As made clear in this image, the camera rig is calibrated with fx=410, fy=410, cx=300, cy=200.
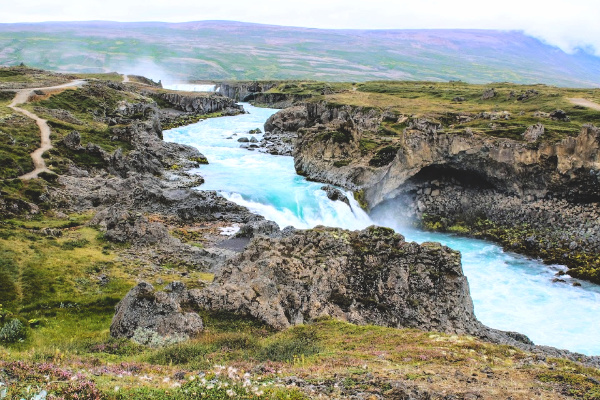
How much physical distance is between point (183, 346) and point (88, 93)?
94742 millimetres

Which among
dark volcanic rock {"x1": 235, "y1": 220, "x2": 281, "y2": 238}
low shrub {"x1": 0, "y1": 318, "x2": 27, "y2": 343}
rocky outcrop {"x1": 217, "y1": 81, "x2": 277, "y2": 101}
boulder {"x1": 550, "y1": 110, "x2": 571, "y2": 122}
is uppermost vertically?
boulder {"x1": 550, "y1": 110, "x2": 571, "y2": 122}

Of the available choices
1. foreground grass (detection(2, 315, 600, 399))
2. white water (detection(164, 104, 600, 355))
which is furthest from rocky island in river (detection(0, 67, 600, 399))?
white water (detection(164, 104, 600, 355))

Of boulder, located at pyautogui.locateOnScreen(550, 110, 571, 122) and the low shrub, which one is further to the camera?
boulder, located at pyautogui.locateOnScreen(550, 110, 571, 122)

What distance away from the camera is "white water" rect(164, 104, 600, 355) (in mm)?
31938

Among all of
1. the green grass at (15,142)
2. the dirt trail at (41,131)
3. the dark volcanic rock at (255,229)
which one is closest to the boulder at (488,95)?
the dark volcanic rock at (255,229)

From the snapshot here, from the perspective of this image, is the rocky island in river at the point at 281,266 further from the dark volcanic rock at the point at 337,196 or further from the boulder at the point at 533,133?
the boulder at the point at 533,133

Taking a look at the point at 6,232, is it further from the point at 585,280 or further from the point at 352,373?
the point at 585,280

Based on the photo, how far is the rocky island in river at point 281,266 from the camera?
11.4 meters

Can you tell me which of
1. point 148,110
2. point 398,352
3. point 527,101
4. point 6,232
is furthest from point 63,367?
point 527,101

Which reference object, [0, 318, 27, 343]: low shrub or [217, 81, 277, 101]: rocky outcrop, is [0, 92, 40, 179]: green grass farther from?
[217, 81, 277, 101]: rocky outcrop

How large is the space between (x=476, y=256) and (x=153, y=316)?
3733 cm

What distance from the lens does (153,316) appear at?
56.6 ft

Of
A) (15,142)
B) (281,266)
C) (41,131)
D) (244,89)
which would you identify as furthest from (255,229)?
(244,89)

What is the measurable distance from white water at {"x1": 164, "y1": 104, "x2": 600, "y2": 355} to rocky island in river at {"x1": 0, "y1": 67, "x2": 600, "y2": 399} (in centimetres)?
264
